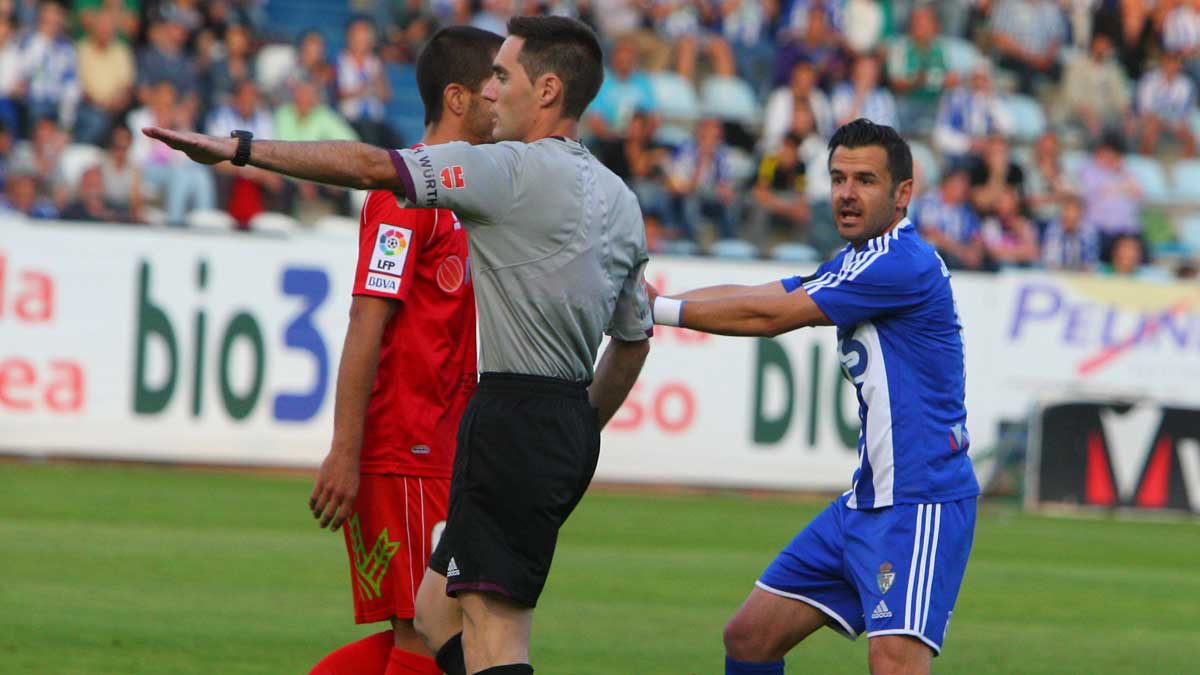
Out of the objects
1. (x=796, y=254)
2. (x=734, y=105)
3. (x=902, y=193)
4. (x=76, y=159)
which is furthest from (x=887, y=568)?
(x=734, y=105)

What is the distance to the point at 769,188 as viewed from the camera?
17.7 m

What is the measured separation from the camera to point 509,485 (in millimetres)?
4531

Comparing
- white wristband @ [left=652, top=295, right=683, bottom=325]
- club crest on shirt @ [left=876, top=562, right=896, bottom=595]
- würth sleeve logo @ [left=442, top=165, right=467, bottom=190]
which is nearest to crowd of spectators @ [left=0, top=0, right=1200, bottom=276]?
white wristband @ [left=652, top=295, right=683, bottom=325]

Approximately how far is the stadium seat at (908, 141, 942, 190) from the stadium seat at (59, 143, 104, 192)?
27.7ft

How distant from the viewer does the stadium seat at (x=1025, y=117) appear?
68.9 feet

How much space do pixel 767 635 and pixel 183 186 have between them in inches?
438

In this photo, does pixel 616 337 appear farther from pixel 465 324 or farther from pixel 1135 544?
pixel 1135 544

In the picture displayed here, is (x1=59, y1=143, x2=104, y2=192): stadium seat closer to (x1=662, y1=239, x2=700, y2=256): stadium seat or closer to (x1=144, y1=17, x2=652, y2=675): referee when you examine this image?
(x1=662, y1=239, x2=700, y2=256): stadium seat

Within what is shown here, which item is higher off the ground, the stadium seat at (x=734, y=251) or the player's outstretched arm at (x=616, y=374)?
the stadium seat at (x=734, y=251)

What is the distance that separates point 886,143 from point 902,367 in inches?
26.9

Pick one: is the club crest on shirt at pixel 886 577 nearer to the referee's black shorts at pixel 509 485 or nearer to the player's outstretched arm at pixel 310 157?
the referee's black shorts at pixel 509 485

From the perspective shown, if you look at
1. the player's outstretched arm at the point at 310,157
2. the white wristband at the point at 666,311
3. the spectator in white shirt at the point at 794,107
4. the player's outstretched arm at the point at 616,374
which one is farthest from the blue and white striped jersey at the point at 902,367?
the spectator in white shirt at the point at 794,107

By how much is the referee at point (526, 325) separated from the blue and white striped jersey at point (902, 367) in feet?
3.36

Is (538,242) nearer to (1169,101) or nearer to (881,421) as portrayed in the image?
(881,421)
